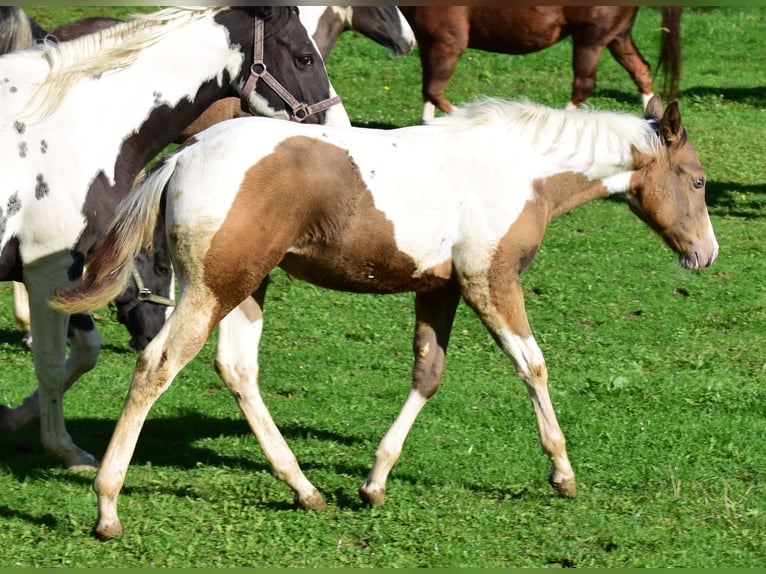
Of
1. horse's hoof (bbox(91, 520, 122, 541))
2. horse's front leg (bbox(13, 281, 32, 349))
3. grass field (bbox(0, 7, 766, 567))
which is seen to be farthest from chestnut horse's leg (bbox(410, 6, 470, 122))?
horse's hoof (bbox(91, 520, 122, 541))

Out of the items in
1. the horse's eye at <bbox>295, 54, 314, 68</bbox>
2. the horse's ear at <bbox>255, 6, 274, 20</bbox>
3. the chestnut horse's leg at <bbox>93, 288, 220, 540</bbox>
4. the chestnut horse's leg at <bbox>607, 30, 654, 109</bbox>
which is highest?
the horse's ear at <bbox>255, 6, 274, 20</bbox>

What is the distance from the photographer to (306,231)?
16.1 ft

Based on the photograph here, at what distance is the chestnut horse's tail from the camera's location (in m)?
12.9

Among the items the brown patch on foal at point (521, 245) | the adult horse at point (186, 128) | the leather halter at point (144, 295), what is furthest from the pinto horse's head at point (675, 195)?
the leather halter at point (144, 295)

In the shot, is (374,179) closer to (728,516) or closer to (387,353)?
(728,516)

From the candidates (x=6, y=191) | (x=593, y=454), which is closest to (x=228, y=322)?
(x=6, y=191)

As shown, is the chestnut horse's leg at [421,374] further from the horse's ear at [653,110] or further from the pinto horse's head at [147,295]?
the pinto horse's head at [147,295]

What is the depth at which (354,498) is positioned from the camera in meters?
5.48

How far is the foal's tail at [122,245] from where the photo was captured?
4816 mm

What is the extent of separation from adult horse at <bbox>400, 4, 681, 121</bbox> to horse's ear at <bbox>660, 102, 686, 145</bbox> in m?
7.18

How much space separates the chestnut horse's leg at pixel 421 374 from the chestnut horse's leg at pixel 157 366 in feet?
3.65

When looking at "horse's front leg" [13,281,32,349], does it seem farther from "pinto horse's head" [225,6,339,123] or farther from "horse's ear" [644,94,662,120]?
"horse's ear" [644,94,662,120]

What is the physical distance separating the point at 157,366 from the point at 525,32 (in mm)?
9251

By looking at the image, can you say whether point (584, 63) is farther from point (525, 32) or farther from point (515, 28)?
point (515, 28)
